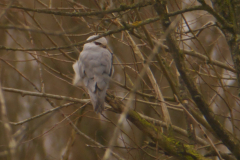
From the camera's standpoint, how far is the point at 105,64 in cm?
429

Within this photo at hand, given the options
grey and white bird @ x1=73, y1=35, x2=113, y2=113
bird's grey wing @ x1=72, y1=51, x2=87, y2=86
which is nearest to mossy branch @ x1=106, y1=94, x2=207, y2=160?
grey and white bird @ x1=73, y1=35, x2=113, y2=113

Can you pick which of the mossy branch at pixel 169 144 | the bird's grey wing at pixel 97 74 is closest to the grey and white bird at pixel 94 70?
the bird's grey wing at pixel 97 74

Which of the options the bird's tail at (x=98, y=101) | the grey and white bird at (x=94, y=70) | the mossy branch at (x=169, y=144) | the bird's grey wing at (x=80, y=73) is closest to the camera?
the mossy branch at (x=169, y=144)

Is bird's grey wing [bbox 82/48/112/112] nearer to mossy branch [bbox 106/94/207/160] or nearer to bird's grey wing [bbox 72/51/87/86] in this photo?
bird's grey wing [bbox 72/51/87/86]

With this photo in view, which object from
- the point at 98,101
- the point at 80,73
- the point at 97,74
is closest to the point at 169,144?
the point at 98,101

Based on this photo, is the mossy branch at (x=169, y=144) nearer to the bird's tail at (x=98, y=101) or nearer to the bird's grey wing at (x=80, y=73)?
the bird's tail at (x=98, y=101)

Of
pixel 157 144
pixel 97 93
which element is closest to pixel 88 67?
pixel 97 93

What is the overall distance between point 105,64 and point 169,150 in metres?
1.98

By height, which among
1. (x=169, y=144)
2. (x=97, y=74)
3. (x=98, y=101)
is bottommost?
(x=169, y=144)

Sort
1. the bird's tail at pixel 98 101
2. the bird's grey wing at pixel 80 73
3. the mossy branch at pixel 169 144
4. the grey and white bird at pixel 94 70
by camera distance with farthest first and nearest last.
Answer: the bird's grey wing at pixel 80 73
the grey and white bird at pixel 94 70
the bird's tail at pixel 98 101
the mossy branch at pixel 169 144

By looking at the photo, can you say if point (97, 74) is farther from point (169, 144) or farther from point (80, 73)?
point (169, 144)

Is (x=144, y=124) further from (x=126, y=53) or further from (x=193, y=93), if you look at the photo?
(x=126, y=53)

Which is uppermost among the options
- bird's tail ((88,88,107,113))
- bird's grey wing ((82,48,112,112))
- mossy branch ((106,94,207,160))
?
bird's grey wing ((82,48,112,112))

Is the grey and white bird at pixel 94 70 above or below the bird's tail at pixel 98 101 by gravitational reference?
above
